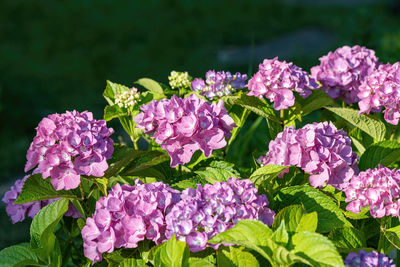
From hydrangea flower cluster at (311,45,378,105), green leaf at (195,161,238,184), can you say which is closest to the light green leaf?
green leaf at (195,161,238,184)

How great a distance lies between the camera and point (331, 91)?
7.19 ft

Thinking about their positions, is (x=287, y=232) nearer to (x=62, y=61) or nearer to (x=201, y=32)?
(x=62, y=61)

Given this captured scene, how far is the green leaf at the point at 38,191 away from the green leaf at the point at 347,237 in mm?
→ 803

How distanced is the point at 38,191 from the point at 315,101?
1042 mm

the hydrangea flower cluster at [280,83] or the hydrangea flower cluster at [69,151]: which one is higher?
the hydrangea flower cluster at [280,83]

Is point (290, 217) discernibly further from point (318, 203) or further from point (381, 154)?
point (381, 154)

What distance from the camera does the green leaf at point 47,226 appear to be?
160 cm

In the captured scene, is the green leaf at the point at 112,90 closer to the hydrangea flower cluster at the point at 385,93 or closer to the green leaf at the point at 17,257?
the green leaf at the point at 17,257

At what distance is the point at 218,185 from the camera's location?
4.64 ft

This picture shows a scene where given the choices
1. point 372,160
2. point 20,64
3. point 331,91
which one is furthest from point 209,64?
point 372,160

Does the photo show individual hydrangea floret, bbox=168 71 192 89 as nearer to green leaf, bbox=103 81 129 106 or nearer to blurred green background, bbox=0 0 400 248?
green leaf, bbox=103 81 129 106

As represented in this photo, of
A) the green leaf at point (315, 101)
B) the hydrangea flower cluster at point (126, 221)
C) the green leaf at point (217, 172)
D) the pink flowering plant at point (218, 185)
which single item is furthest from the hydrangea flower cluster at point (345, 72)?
the hydrangea flower cluster at point (126, 221)

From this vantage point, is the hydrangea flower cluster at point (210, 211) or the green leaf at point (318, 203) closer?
the hydrangea flower cluster at point (210, 211)

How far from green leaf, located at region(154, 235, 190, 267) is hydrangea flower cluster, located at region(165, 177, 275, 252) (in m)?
0.03
